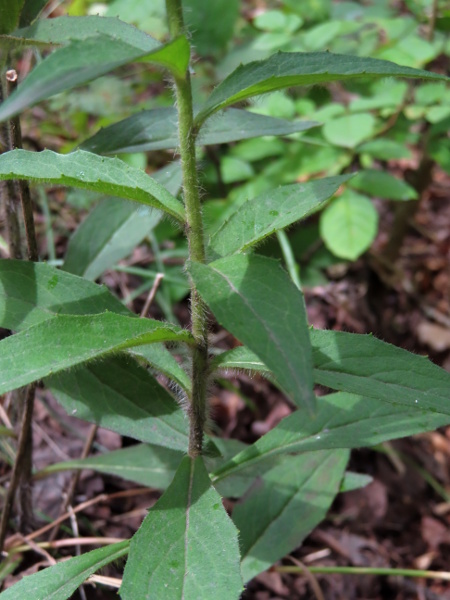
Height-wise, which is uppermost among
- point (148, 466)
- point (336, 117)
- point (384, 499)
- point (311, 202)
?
point (336, 117)

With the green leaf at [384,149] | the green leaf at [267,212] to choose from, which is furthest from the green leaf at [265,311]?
the green leaf at [384,149]

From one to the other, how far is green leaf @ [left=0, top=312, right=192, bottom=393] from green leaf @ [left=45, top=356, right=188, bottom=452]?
0.34 meters

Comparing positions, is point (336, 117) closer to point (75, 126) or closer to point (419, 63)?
point (419, 63)

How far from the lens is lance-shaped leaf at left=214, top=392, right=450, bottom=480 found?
116cm

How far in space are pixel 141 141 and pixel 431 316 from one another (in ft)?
7.04

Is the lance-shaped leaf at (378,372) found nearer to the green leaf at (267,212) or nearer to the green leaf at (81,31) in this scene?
the green leaf at (267,212)

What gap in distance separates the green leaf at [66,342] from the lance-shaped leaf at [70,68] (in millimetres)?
337

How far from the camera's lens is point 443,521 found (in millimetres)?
2262

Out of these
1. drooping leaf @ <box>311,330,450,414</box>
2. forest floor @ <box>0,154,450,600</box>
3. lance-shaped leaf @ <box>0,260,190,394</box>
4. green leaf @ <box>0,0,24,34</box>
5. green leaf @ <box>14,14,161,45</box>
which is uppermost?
green leaf @ <box>0,0,24,34</box>

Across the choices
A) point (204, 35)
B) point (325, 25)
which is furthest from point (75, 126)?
point (325, 25)

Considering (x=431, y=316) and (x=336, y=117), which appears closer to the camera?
(x=336, y=117)

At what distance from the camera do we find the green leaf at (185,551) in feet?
2.96

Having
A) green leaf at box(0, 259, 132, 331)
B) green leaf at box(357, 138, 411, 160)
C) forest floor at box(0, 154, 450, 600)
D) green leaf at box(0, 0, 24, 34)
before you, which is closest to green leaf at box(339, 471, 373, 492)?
forest floor at box(0, 154, 450, 600)

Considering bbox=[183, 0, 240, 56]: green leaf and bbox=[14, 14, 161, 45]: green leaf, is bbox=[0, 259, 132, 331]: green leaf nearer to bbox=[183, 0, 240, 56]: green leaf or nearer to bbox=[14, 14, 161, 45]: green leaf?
bbox=[14, 14, 161, 45]: green leaf
